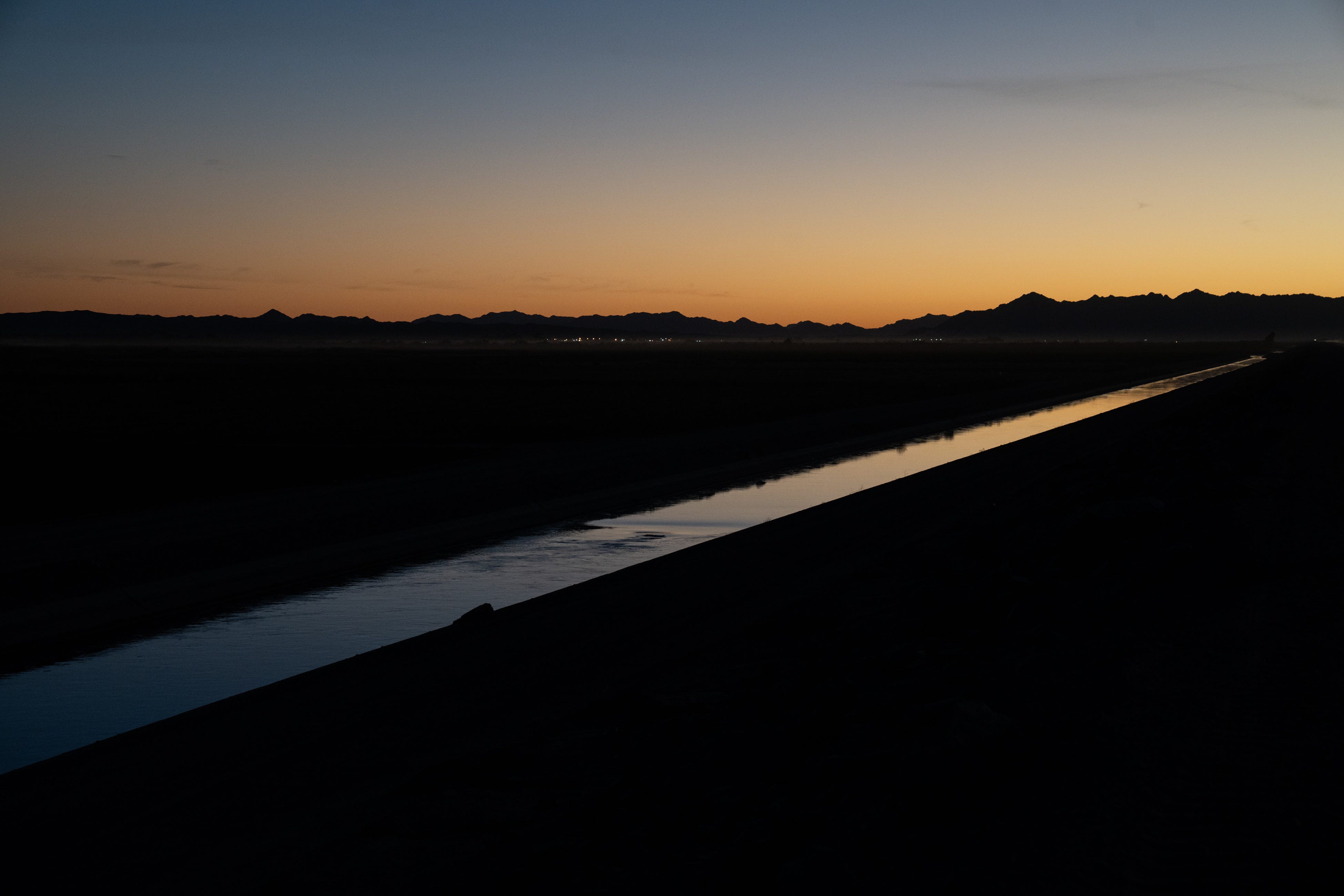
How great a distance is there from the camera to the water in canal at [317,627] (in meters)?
8.09

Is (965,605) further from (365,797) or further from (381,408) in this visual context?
(381,408)

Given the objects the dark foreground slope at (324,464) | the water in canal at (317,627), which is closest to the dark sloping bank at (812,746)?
the water in canal at (317,627)

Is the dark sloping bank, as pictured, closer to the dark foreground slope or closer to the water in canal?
the water in canal

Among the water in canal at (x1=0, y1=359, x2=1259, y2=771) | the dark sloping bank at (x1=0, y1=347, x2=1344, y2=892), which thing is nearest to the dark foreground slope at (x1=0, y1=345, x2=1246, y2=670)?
the water in canal at (x1=0, y1=359, x2=1259, y2=771)

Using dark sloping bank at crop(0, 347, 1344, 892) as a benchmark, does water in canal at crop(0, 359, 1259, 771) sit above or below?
below

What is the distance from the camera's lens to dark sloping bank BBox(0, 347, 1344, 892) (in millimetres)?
4445

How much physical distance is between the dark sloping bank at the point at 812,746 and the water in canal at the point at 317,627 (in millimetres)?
768

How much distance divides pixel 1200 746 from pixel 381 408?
1442 inches

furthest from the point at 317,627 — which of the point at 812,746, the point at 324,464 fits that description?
the point at 324,464

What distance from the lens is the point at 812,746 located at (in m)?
5.99

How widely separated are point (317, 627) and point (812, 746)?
251 inches

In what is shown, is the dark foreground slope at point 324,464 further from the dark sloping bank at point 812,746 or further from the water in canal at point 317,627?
the dark sloping bank at point 812,746

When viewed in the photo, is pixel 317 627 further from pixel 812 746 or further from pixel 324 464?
pixel 324 464

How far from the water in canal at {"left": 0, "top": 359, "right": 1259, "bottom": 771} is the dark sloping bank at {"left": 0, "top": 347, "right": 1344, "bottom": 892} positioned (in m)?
0.77
